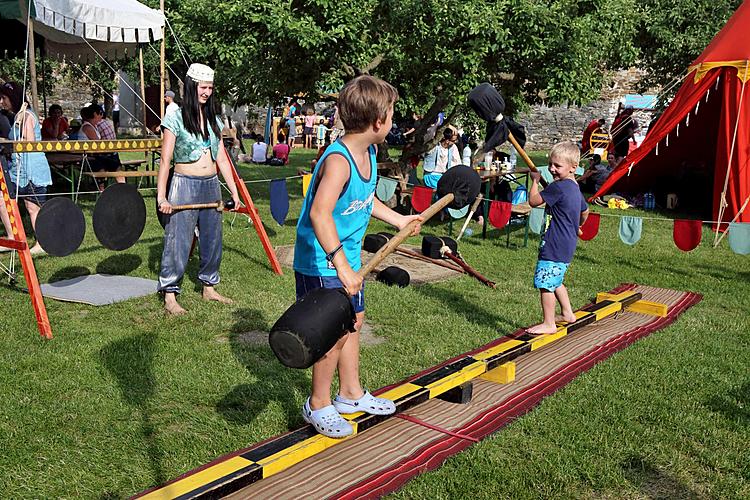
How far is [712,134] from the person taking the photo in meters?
13.3

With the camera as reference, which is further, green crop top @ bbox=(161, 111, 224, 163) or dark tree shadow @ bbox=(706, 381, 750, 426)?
green crop top @ bbox=(161, 111, 224, 163)

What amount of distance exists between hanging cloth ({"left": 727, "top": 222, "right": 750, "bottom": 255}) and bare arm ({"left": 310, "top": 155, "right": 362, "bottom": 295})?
549 cm

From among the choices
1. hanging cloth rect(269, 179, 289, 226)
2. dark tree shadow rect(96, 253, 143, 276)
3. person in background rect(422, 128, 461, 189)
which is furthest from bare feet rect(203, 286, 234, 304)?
person in background rect(422, 128, 461, 189)

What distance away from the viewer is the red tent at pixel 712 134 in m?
11.0

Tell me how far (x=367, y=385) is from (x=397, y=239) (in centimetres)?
174

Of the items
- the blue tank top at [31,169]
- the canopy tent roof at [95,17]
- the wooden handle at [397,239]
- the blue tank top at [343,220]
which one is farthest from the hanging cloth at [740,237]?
the canopy tent roof at [95,17]

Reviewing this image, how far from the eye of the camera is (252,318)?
653 cm

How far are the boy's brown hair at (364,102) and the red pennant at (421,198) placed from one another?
Result: 6.81m

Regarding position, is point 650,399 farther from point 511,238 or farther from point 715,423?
point 511,238

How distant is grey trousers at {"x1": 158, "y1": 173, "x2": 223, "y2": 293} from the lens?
643cm

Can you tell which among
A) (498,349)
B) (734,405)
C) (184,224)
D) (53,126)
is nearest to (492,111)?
(498,349)

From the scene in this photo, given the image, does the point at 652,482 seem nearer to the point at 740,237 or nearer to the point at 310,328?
the point at 310,328

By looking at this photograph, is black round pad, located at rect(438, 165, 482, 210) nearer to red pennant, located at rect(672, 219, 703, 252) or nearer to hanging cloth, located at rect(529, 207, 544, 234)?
red pennant, located at rect(672, 219, 703, 252)

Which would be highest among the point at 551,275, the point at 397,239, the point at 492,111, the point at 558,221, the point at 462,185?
the point at 492,111
